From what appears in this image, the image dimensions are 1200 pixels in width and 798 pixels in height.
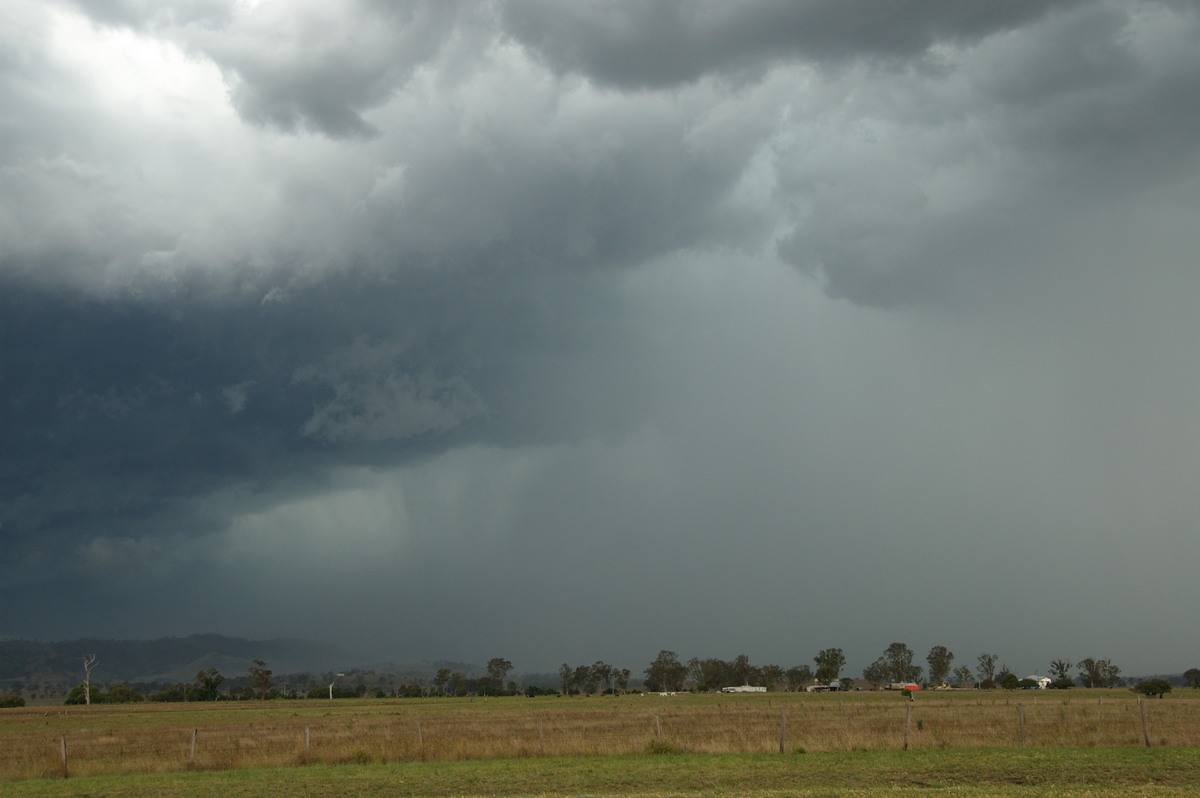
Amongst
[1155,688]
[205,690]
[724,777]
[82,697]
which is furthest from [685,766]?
[205,690]

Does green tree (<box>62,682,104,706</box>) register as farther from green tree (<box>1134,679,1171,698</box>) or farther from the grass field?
green tree (<box>1134,679,1171,698</box>)

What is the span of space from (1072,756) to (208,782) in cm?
2881

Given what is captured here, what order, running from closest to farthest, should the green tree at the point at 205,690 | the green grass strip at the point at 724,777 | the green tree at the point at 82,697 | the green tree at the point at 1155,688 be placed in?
the green grass strip at the point at 724,777 < the green tree at the point at 1155,688 < the green tree at the point at 82,697 < the green tree at the point at 205,690

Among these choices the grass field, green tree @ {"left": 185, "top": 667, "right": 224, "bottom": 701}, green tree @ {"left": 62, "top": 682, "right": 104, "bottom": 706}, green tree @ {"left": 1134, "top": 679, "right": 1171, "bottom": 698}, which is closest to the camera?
the grass field

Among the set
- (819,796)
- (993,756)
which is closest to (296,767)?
(819,796)

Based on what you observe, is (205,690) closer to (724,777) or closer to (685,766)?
(685,766)

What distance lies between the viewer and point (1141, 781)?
2333cm

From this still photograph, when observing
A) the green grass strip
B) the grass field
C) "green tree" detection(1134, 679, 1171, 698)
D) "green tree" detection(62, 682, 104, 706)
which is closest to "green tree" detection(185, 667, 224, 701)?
"green tree" detection(62, 682, 104, 706)

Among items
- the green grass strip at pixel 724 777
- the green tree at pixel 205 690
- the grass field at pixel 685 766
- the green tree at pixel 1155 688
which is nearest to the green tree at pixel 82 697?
the green tree at pixel 205 690

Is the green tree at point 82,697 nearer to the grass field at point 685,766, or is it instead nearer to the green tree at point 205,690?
the green tree at point 205,690

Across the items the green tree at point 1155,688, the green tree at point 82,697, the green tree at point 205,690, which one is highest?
the green tree at point 1155,688

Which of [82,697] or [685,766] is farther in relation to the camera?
[82,697]

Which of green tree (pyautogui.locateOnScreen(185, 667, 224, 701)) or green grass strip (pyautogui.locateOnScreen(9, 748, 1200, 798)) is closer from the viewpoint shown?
green grass strip (pyautogui.locateOnScreen(9, 748, 1200, 798))

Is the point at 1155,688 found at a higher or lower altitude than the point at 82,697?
higher
